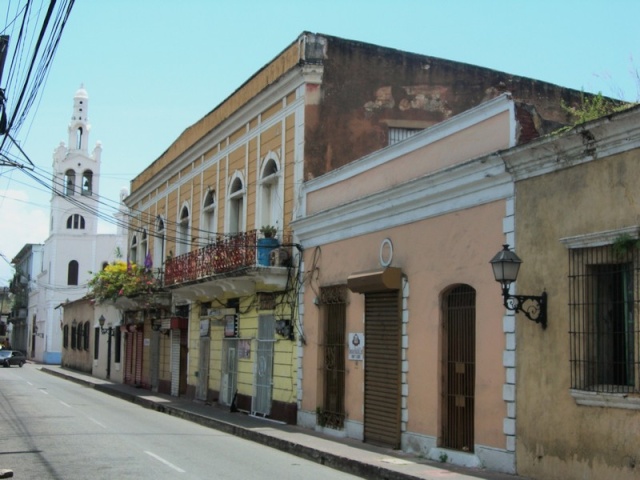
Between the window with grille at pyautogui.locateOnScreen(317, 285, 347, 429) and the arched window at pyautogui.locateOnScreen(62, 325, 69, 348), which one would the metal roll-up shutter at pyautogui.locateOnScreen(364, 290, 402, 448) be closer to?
the window with grille at pyautogui.locateOnScreen(317, 285, 347, 429)

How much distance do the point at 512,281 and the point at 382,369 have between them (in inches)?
177

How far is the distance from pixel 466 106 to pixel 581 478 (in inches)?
454

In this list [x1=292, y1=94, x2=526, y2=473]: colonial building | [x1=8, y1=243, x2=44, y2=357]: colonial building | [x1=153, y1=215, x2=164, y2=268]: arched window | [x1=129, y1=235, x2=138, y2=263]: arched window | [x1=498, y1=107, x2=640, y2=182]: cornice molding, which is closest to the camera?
[x1=498, y1=107, x2=640, y2=182]: cornice molding

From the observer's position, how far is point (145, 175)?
1272 inches

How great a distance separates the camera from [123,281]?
30188 millimetres

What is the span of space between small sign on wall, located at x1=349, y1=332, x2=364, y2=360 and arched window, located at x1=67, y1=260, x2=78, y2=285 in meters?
52.3

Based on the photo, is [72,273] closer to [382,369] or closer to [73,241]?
[73,241]

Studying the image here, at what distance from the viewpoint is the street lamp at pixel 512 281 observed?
10281mm

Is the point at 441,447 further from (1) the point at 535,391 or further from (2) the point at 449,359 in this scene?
(1) the point at 535,391

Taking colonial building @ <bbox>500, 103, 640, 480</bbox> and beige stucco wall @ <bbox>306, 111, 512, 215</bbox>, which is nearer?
colonial building @ <bbox>500, 103, 640, 480</bbox>

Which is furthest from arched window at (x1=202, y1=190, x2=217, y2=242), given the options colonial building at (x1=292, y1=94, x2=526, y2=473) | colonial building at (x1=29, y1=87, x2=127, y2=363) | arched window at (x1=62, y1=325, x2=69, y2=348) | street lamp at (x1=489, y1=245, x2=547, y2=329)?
colonial building at (x1=29, y1=87, x2=127, y2=363)

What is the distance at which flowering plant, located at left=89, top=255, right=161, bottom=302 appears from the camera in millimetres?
28484

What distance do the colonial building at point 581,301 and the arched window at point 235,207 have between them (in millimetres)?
11808

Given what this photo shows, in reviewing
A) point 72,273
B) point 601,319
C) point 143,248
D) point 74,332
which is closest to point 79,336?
point 74,332
